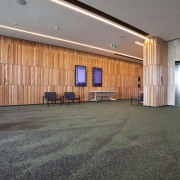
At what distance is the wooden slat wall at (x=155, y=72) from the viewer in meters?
8.14

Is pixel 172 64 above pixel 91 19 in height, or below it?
below

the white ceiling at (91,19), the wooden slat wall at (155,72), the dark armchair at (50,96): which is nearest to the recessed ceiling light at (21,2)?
the white ceiling at (91,19)

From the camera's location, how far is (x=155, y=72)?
8.11 meters

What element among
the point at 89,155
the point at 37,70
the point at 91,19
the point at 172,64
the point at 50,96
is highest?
the point at 91,19

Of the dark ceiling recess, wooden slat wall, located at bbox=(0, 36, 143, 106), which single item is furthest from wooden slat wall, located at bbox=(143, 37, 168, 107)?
wooden slat wall, located at bbox=(0, 36, 143, 106)

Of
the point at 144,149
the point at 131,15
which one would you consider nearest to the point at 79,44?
the point at 131,15

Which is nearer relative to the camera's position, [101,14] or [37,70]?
[101,14]

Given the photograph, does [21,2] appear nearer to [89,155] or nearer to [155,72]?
[89,155]

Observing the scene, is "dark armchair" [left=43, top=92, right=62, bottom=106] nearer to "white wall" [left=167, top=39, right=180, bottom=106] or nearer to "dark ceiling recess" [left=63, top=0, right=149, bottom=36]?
"dark ceiling recess" [left=63, top=0, right=149, bottom=36]

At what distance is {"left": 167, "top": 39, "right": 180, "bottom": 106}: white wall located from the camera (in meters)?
8.61

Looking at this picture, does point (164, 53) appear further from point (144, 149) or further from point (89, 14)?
point (144, 149)

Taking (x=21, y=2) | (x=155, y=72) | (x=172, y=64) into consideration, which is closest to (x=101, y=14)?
(x=21, y=2)

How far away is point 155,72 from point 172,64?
5.11 ft

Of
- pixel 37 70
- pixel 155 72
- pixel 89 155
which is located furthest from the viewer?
pixel 37 70
